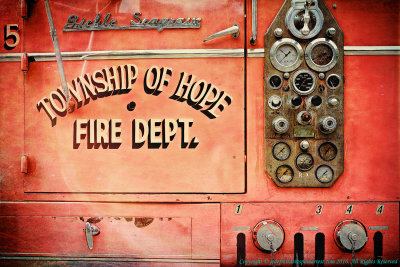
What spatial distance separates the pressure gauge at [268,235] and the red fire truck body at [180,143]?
0.06ft

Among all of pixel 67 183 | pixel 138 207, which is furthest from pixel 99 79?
pixel 138 207

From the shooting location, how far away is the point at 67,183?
1967 mm

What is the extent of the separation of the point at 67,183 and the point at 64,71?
88cm

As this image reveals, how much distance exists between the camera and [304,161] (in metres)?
1.91

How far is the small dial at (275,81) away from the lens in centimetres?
192

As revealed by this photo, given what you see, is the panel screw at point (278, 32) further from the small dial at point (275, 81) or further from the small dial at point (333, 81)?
the small dial at point (333, 81)

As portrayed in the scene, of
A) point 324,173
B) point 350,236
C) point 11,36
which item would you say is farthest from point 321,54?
point 11,36

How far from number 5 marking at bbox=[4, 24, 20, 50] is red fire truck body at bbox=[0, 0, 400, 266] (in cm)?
1

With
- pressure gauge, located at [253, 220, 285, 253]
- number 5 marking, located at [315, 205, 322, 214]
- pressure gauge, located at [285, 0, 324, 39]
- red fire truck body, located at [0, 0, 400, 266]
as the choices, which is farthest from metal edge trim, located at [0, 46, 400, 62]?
pressure gauge, located at [253, 220, 285, 253]

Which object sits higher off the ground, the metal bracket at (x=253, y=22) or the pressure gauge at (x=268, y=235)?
the metal bracket at (x=253, y=22)

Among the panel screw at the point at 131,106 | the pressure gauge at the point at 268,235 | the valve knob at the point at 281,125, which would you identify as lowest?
the pressure gauge at the point at 268,235

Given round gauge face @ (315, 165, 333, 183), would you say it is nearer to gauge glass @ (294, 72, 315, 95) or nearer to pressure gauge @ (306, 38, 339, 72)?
gauge glass @ (294, 72, 315, 95)

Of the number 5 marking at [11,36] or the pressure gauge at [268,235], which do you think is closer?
the pressure gauge at [268,235]

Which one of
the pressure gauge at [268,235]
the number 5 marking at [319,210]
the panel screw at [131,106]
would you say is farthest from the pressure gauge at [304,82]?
the panel screw at [131,106]
